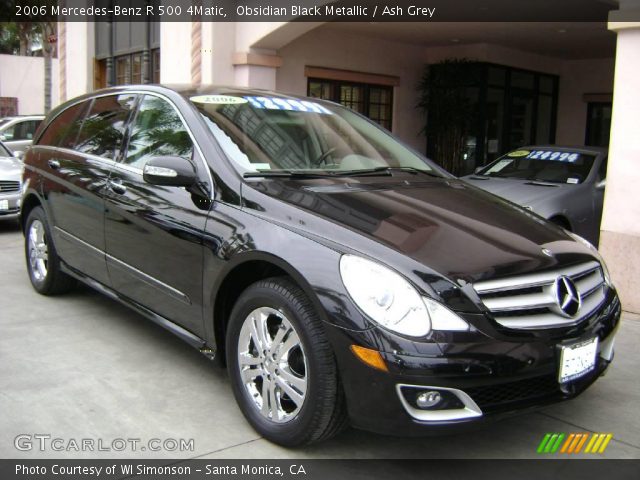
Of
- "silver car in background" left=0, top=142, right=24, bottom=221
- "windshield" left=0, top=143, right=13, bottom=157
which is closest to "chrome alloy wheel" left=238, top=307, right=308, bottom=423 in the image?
"silver car in background" left=0, top=142, right=24, bottom=221

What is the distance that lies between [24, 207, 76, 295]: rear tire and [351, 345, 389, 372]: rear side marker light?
3.28 meters

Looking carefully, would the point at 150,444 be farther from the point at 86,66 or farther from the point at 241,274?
the point at 86,66

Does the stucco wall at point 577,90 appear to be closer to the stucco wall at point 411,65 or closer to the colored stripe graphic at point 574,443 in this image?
the stucco wall at point 411,65

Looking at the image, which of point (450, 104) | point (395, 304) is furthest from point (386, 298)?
point (450, 104)

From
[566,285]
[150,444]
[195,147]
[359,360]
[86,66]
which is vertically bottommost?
[150,444]

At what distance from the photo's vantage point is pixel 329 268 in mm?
2760

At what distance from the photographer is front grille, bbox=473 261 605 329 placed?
8.85 feet

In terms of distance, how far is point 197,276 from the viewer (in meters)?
3.43

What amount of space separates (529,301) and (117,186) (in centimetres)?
256

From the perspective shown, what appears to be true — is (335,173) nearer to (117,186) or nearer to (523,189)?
(117,186)

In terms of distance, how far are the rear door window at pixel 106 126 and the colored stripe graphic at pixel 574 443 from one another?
3.07 meters

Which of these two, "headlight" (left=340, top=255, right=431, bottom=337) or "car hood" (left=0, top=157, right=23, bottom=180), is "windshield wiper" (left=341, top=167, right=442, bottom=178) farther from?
"car hood" (left=0, top=157, right=23, bottom=180)

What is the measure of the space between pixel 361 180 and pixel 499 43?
10636mm

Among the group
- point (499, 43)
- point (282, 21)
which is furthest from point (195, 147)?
point (499, 43)
